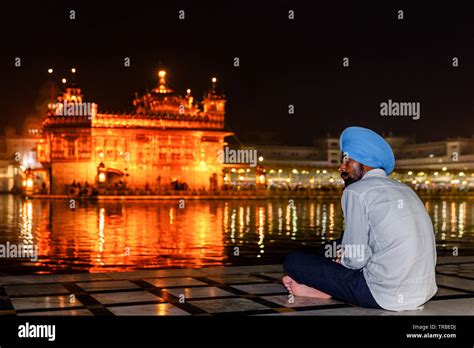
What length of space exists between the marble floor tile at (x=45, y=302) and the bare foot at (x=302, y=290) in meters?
1.80

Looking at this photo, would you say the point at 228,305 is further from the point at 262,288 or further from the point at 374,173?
the point at 374,173

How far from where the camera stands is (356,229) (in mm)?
5785

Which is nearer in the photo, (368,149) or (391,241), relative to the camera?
(391,241)

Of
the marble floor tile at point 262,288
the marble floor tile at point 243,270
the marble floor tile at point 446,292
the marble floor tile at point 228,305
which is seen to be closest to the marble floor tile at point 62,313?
the marble floor tile at point 228,305

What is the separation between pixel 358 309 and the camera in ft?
19.7

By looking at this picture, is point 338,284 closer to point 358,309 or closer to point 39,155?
point 358,309

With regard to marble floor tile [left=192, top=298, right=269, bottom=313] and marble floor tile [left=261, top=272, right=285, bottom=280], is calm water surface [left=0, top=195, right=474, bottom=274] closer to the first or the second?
marble floor tile [left=261, top=272, right=285, bottom=280]

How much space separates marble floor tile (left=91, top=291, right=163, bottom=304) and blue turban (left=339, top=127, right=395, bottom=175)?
2135 millimetres

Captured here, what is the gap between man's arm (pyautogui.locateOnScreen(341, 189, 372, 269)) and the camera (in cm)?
576

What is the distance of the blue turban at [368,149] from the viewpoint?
604 cm

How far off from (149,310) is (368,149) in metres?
2.16
